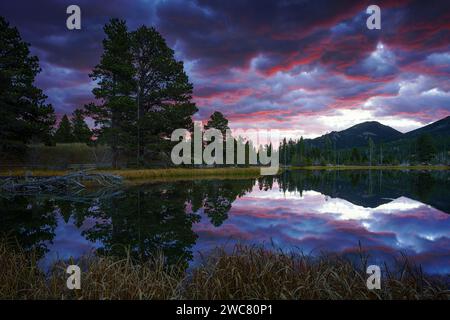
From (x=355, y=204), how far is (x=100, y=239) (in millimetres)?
13658

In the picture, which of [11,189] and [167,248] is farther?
[11,189]

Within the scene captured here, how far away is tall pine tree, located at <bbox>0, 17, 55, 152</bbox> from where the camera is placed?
81.5 ft

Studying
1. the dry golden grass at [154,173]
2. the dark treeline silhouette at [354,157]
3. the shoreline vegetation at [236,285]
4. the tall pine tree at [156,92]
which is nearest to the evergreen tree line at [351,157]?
the dark treeline silhouette at [354,157]

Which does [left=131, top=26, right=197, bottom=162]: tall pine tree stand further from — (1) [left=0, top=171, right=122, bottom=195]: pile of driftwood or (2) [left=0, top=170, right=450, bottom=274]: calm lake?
(2) [left=0, top=170, right=450, bottom=274]: calm lake

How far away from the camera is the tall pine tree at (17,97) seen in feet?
81.5

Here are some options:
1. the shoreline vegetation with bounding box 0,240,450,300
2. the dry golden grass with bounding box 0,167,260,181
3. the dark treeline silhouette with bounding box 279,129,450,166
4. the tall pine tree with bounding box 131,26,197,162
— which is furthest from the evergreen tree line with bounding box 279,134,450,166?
the shoreline vegetation with bounding box 0,240,450,300

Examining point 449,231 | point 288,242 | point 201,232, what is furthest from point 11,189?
point 449,231

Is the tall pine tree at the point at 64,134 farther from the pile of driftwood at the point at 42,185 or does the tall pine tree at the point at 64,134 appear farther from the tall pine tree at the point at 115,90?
the pile of driftwood at the point at 42,185

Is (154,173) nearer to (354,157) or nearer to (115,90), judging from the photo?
(115,90)

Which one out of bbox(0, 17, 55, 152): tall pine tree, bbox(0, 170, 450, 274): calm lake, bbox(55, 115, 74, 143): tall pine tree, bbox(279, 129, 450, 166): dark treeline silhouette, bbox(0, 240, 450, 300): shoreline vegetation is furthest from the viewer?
bbox(279, 129, 450, 166): dark treeline silhouette

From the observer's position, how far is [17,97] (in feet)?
82.3

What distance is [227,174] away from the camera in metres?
42.3

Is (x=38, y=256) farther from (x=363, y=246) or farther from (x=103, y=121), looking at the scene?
(x=103, y=121)

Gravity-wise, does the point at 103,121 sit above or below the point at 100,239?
above
